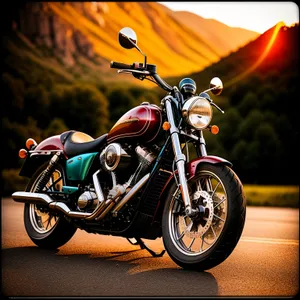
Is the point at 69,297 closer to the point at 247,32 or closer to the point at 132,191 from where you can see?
the point at 132,191

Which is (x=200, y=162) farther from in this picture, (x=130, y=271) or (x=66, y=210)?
(x=66, y=210)

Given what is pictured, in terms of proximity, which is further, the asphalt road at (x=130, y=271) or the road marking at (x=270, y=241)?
the road marking at (x=270, y=241)

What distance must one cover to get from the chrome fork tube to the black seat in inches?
43.3

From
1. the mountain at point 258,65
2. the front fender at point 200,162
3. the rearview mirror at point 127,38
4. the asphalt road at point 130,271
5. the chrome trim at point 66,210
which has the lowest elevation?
the asphalt road at point 130,271

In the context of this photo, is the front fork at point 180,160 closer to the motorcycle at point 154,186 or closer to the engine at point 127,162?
the motorcycle at point 154,186

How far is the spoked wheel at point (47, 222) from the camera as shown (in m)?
6.52

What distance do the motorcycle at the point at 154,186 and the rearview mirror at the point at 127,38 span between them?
0.04 ft

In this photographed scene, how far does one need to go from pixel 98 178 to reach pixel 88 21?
7651 cm

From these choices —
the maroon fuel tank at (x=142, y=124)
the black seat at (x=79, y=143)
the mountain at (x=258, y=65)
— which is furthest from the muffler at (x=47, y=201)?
the mountain at (x=258, y=65)

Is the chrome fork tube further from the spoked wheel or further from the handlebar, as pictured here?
the spoked wheel

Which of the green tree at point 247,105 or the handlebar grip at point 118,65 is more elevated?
the green tree at point 247,105

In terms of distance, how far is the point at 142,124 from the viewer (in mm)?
5629

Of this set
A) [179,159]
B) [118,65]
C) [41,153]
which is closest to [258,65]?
[41,153]

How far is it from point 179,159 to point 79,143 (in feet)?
5.94
